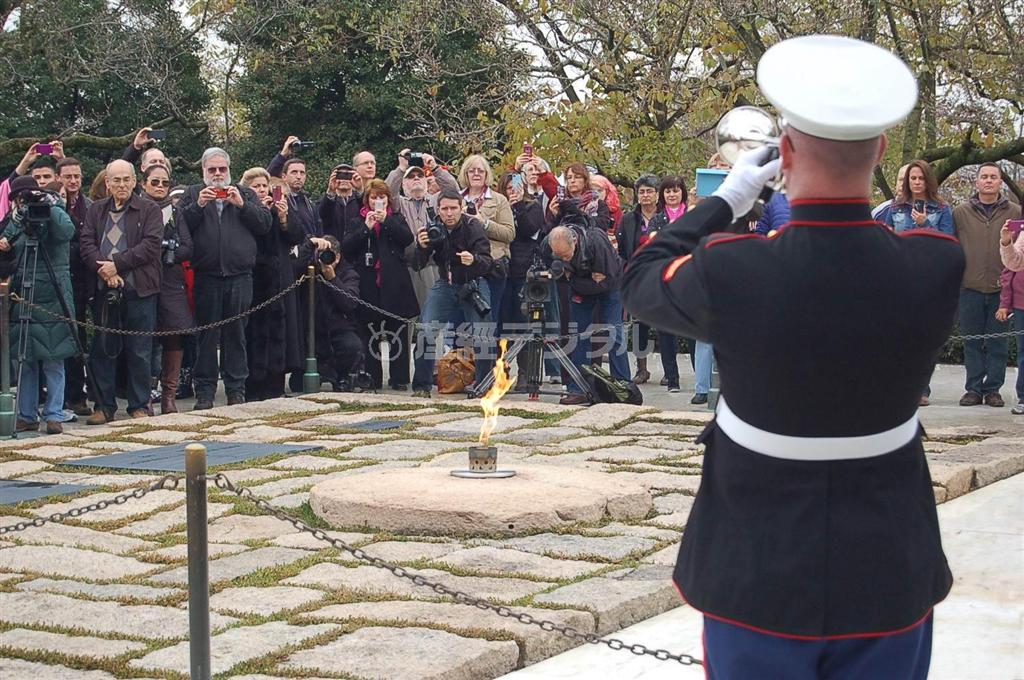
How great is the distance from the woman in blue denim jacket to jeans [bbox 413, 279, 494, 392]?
3473mm

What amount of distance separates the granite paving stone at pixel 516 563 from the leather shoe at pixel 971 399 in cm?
681

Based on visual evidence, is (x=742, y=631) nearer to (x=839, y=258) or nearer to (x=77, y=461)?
(x=839, y=258)

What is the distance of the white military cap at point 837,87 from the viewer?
8.86ft

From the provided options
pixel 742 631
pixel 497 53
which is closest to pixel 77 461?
pixel 742 631

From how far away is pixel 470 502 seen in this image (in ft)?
22.8

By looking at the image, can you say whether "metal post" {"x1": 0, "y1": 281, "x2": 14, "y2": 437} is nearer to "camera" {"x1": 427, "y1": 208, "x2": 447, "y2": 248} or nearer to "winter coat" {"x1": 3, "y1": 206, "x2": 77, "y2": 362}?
"winter coat" {"x1": 3, "y1": 206, "x2": 77, "y2": 362}

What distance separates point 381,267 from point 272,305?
109 cm

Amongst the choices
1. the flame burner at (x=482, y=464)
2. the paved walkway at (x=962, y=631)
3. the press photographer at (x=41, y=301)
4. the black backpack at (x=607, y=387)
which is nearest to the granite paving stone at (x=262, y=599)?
the paved walkway at (x=962, y=631)

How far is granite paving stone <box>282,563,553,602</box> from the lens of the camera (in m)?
5.73

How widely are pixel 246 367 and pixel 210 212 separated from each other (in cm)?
137

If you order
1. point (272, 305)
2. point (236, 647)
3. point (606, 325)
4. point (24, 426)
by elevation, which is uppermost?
point (272, 305)

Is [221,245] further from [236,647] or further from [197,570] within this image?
[197,570]

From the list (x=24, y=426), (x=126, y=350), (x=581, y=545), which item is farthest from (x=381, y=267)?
(x=581, y=545)

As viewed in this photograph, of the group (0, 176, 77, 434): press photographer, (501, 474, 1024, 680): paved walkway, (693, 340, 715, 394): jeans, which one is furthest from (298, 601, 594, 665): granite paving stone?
(693, 340, 715, 394): jeans
